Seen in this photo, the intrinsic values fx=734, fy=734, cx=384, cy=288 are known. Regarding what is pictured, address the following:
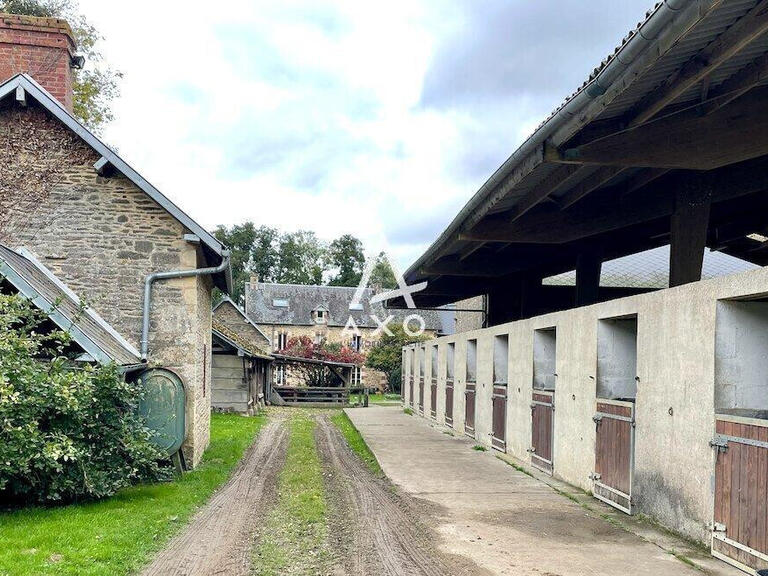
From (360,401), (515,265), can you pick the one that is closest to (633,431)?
(515,265)

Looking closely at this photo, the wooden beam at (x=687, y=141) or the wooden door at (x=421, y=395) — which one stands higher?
the wooden beam at (x=687, y=141)

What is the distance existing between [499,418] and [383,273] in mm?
56681

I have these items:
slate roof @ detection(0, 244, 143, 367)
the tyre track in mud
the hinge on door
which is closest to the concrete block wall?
the hinge on door

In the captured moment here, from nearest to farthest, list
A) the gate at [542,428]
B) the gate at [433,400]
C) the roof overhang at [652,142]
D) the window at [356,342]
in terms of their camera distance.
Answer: the roof overhang at [652,142] < the gate at [542,428] < the gate at [433,400] < the window at [356,342]

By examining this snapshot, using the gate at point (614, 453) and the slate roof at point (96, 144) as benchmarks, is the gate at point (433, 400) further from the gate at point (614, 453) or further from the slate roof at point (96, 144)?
the gate at point (614, 453)

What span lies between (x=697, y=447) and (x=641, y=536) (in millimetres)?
1093

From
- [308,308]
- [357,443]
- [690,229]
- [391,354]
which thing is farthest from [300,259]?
[690,229]

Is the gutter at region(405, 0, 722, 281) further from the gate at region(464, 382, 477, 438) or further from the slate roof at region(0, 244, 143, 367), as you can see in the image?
the gate at region(464, 382, 477, 438)

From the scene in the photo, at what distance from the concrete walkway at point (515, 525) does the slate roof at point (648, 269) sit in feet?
25.5

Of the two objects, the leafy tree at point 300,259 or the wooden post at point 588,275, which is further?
the leafy tree at point 300,259

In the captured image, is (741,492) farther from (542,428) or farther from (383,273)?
(383,273)

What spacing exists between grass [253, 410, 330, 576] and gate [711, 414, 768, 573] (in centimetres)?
331

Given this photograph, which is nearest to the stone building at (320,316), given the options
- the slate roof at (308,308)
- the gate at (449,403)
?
the slate roof at (308,308)

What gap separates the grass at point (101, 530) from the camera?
5.99m
